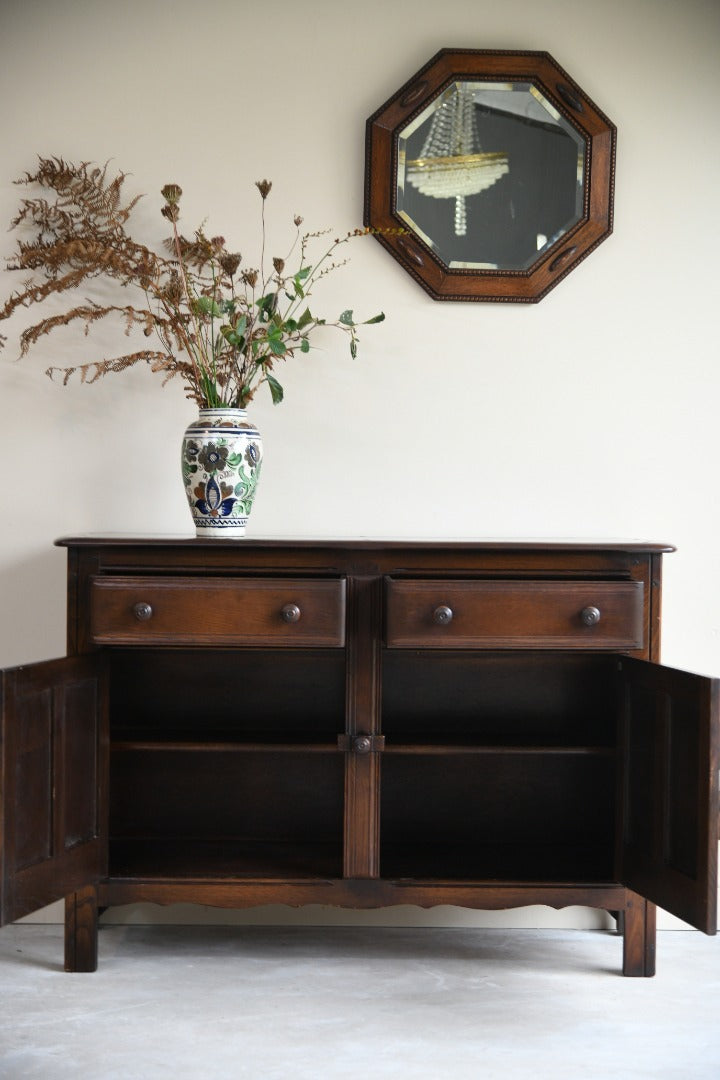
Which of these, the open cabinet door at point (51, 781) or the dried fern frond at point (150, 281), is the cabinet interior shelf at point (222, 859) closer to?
the open cabinet door at point (51, 781)

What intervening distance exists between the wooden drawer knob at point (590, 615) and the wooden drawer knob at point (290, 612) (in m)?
0.59

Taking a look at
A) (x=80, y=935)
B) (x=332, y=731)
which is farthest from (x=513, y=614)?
(x=80, y=935)

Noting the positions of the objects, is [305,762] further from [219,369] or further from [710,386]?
[710,386]

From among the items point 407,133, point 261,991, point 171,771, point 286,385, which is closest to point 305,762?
point 171,771

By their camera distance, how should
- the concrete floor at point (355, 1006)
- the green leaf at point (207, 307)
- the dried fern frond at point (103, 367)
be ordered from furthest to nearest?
the dried fern frond at point (103, 367) → the green leaf at point (207, 307) → the concrete floor at point (355, 1006)

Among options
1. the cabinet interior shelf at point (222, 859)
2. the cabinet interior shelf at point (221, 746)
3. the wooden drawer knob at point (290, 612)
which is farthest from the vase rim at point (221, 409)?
the cabinet interior shelf at point (222, 859)

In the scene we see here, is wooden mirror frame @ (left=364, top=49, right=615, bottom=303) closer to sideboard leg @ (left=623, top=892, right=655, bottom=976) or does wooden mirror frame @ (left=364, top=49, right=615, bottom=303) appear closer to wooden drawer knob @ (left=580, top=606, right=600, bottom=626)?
wooden drawer knob @ (left=580, top=606, right=600, bottom=626)

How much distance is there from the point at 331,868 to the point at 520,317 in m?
1.43

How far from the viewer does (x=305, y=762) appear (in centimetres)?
261

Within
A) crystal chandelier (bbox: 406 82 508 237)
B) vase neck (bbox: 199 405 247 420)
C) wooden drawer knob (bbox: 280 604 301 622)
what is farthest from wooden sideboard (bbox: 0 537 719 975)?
crystal chandelier (bbox: 406 82 508 237)

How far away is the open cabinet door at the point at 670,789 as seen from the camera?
6.24 feet

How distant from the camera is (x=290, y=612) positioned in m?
2.13

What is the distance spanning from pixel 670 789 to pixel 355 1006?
762mm

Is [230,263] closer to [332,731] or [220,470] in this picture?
[220,470]
